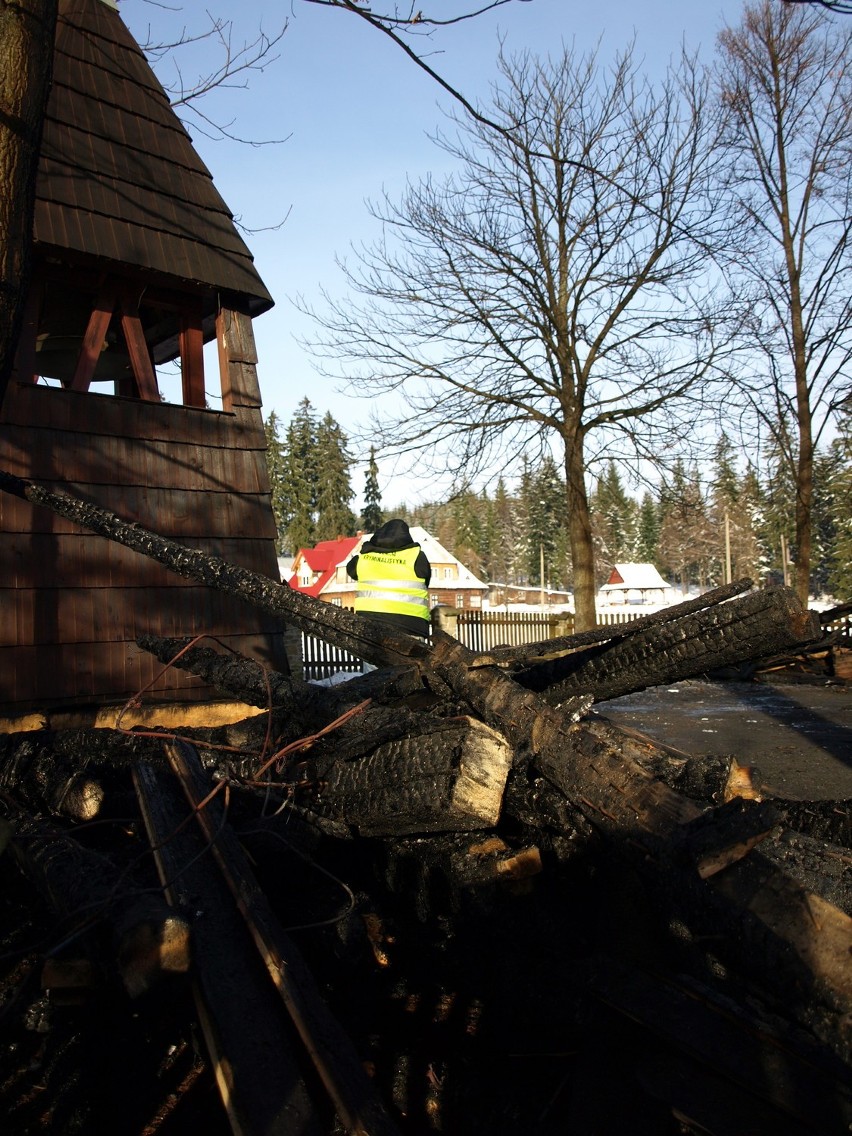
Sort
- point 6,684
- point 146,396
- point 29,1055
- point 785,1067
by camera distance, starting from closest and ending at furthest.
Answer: point 785,1067 < point 29,1055 < point 6,684 < point 146,396

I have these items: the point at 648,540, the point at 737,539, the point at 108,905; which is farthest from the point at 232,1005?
the point at 648,540

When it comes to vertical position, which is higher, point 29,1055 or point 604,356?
point 604,356

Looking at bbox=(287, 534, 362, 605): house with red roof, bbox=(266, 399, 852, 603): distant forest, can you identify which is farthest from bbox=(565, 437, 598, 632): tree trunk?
bbox=(287, 534, 362, 605): house with red roof

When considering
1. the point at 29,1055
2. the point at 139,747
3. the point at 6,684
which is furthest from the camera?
the point at 6,684

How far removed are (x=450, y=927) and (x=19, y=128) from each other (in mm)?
3842

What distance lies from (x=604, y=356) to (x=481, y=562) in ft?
299

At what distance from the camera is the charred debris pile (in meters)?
2.27

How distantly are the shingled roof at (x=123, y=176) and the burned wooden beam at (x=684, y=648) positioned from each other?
19.8ft

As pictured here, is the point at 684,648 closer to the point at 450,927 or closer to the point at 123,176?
the point at 450,927

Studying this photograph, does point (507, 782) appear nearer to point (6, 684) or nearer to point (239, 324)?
point (6, 684)

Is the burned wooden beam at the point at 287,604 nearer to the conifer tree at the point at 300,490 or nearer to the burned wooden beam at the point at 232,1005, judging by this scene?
the burned wooden beam at the point at 232,1005

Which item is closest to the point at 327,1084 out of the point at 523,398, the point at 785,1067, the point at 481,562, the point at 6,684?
the point at 785,1067

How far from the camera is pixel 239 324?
30.8 ft

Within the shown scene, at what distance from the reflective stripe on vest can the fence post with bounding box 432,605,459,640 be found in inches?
394
